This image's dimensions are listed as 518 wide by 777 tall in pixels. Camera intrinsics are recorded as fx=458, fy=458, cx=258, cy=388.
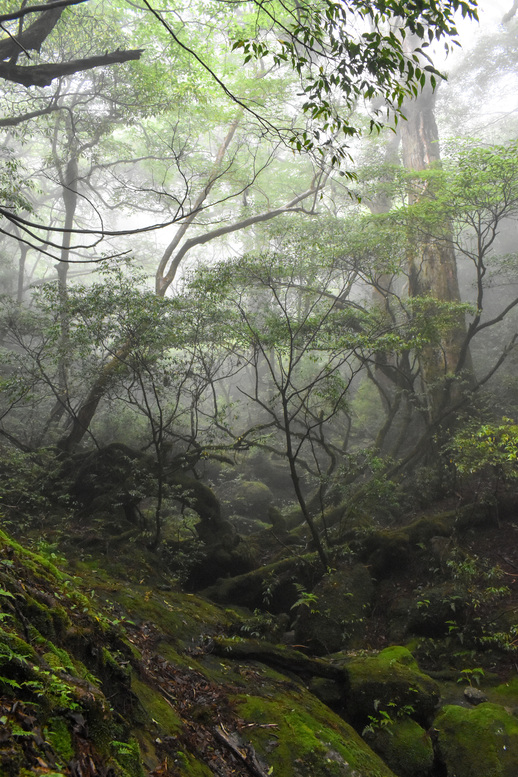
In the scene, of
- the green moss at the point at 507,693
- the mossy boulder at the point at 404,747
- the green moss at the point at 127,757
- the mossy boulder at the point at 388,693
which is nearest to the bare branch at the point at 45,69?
the green moss at the point at 127,757

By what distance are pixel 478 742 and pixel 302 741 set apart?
1960mm

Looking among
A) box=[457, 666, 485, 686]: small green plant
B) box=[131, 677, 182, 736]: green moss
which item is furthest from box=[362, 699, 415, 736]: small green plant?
box=[131, 677, 182, 736]: green moss

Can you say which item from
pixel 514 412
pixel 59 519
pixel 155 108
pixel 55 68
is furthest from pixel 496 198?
pixel 59 519

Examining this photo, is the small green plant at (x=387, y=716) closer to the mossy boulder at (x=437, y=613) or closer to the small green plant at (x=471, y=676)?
the small green plant at (x=471, y=676)

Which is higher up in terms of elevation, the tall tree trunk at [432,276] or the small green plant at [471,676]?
the tall tree trunk at [432,276]

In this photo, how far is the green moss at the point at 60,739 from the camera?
188cm

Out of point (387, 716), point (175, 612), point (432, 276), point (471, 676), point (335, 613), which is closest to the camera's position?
point (387, 716)

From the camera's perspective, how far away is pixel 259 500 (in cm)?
1652

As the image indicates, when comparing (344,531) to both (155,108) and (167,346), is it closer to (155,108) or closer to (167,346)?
(167,346)

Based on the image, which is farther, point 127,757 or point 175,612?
point 175,612

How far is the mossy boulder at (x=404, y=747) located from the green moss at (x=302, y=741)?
1.02 feet

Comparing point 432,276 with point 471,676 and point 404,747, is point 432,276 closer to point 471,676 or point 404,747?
point 471,676

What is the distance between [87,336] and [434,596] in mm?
8622

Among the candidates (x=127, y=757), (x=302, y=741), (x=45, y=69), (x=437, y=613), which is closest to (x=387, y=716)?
(x=302, y=741)
